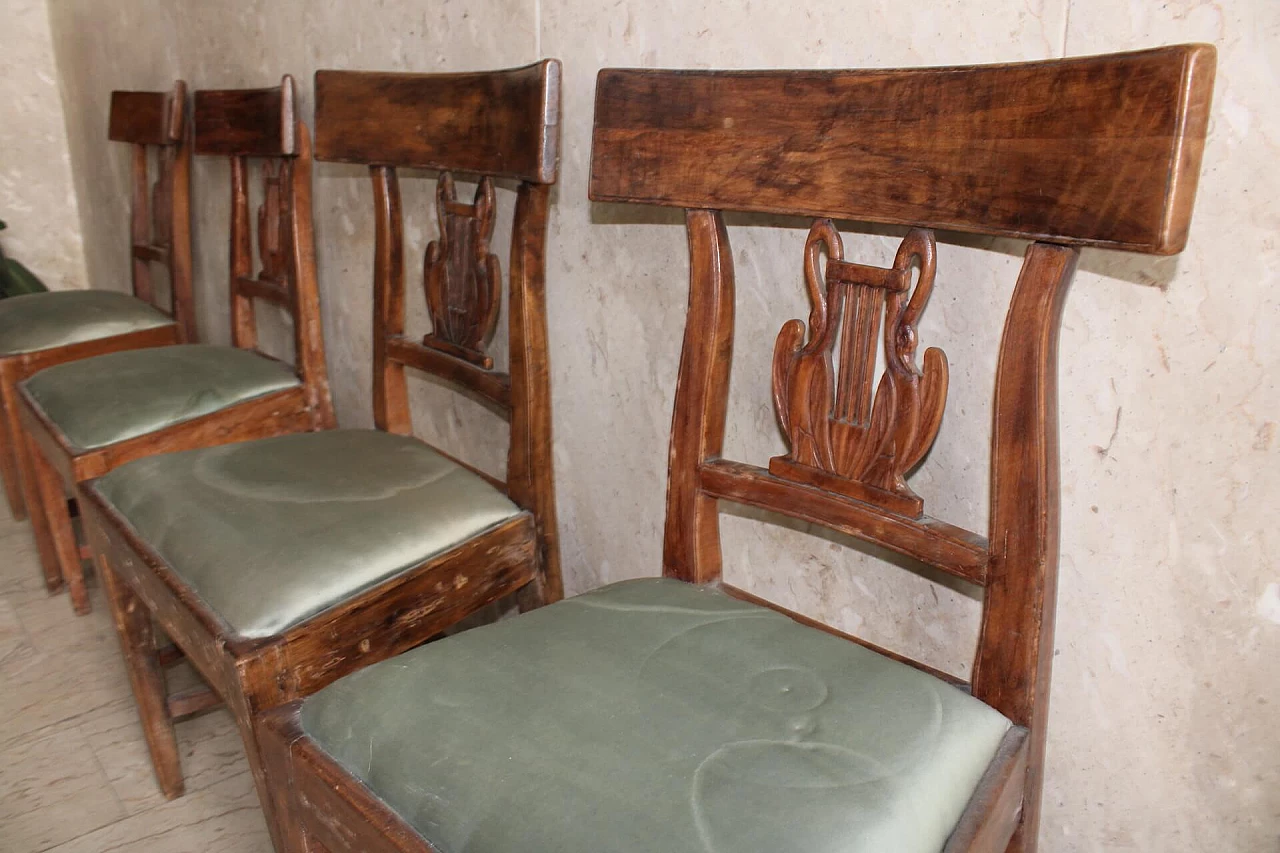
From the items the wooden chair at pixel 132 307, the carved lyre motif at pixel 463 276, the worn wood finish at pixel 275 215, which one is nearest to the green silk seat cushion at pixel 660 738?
the carved lyre motif at pixel 463 276

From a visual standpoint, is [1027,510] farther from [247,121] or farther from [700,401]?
[247,121]

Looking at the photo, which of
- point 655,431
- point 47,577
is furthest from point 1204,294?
point 47,577

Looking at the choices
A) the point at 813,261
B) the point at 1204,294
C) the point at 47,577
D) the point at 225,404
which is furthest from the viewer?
the point at 47,577

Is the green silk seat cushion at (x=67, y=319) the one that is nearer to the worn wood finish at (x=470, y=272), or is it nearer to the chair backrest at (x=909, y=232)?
the worn wood finish at (x=470, y=272)

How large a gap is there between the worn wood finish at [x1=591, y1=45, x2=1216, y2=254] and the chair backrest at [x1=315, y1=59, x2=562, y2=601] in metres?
0.14

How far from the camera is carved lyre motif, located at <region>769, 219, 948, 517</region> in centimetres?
85

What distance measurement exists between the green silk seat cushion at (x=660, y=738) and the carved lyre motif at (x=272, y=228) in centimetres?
112

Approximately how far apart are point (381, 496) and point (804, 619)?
54 centimetres

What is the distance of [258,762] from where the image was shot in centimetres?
100

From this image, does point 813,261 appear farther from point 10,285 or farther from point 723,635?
point 10,285

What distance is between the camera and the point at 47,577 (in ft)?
7.03

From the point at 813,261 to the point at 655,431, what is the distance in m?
0.46

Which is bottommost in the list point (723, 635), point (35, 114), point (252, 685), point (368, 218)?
point (252, 685)

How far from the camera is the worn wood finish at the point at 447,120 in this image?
3.55 feet
